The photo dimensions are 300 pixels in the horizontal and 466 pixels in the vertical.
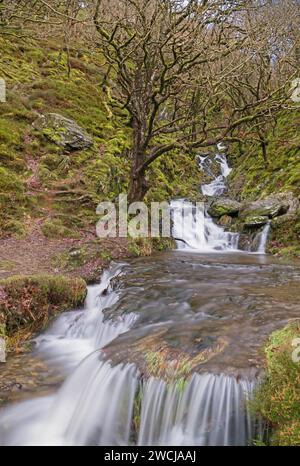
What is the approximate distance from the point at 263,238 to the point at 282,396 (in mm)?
9850

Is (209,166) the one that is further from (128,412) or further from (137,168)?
(128,412)

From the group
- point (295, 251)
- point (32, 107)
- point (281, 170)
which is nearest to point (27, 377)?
point (295, 251)

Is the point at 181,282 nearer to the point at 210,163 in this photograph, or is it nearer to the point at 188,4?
the point at 188,4

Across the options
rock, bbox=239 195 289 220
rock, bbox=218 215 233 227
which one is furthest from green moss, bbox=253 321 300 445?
rock, bbox=218 215 233 227

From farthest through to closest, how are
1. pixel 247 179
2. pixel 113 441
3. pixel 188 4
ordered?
pixel 247 179, pixel 188 4, pixel 113 441

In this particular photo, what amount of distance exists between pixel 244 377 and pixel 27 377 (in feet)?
11.2

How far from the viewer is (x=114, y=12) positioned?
13523 mm

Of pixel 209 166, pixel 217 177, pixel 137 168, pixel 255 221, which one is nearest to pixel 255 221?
pixel 255 221

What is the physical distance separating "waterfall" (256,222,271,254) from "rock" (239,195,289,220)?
0.55 metres

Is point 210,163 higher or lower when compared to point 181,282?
higher

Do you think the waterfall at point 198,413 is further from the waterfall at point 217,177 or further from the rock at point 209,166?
the rock at point 209,166

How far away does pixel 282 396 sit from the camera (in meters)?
4.20

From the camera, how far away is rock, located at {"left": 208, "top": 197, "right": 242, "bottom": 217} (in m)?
15.8

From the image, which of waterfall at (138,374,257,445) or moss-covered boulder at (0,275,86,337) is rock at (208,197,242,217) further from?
waterfall at (138,374,257,445)
